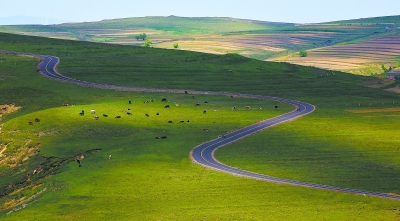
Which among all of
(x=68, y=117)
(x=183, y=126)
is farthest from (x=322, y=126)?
(x=68, y=117)

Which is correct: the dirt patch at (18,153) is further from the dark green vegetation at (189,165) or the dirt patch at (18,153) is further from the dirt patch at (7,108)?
the dirt patch at (7,108)

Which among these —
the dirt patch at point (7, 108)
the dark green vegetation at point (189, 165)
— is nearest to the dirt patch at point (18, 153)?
the dark green vegetation at point (189, 165)

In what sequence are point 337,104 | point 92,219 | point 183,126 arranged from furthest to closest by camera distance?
point 337,104
point 183,126
point 92,219

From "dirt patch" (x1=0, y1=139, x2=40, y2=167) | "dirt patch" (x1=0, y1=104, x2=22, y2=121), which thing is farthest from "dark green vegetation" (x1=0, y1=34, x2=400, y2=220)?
"dirt patch" (x1=0, y1=104, x2=22, y2=121)

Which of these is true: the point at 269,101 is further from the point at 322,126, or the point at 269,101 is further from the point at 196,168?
the point at 196,168

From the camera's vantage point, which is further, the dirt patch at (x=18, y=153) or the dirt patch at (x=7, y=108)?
the dirt patch at (x=7, y=108)

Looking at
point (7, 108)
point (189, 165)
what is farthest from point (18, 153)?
point (7, 108)

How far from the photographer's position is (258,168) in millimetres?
123938

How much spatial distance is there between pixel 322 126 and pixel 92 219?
76187mm

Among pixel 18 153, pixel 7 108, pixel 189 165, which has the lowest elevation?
pixel 18 153

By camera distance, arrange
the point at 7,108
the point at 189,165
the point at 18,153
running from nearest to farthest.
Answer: the point at 189,165 → the point at 18,153 → the point at 7,108

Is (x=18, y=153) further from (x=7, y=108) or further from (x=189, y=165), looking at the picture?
(x=7, y=108)

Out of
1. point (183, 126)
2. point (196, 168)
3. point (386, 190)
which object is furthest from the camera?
point (183, 126)

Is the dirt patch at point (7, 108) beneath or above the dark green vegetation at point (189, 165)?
beneath
